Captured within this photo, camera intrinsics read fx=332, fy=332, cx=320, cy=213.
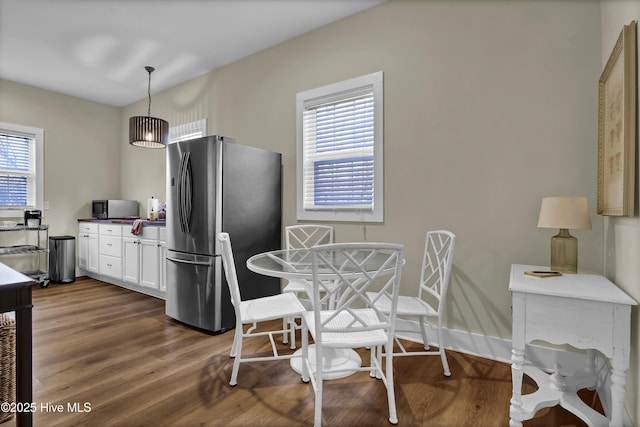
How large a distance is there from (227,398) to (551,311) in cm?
174

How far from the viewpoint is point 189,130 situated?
4.55 m

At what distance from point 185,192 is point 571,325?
2.91m

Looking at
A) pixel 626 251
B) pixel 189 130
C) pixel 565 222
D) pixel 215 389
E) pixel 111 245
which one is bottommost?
pixel 215 389

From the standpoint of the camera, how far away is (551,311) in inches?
59.3

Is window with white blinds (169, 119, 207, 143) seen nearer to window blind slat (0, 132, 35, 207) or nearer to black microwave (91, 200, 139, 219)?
black microwave (91, 200, 139, 219)

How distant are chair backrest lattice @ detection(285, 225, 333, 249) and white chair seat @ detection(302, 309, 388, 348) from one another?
1.26 meters

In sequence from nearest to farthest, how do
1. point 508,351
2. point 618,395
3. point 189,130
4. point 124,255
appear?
point 618,395, point 508,351, point 124,255, point 189,130

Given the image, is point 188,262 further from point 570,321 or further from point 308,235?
point 570,321

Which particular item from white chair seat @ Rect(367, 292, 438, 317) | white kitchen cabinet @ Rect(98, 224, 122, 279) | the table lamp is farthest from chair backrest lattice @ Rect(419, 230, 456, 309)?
white kitchen cabinet @ Rect(98, 224, 122, 279)

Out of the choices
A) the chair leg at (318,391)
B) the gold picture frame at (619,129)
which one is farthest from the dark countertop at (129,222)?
the gold picture frame at (619,129)

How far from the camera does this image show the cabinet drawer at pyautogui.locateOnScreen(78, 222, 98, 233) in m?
4.91

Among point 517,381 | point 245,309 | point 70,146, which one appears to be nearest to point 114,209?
point 70,146

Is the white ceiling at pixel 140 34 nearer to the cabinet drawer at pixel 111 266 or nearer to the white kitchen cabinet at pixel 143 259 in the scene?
the white kitchen cabinet at pixel 143 259

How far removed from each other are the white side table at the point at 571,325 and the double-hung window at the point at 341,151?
147 centimetres
